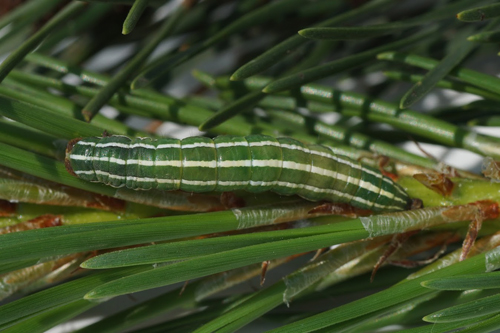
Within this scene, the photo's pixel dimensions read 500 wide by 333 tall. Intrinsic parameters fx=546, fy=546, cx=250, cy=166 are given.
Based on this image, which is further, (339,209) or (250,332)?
(250,332)

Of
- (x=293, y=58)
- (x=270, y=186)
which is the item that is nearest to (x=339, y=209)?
(x=270, y=186)

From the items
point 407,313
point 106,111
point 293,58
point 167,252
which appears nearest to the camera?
point 167,252

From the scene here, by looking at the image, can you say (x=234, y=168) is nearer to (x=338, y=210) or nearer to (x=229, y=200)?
(x=229, y=200)

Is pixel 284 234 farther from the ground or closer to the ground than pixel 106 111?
closer to the ground

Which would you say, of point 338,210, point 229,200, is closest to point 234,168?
point 229,200

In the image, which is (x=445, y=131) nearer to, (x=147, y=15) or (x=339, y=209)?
(x=339, y=209)

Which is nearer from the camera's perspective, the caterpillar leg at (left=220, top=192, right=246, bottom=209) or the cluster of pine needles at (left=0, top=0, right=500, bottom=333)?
the cluster of pine needles at (left=0, top=0, right=500, bottom=333)
